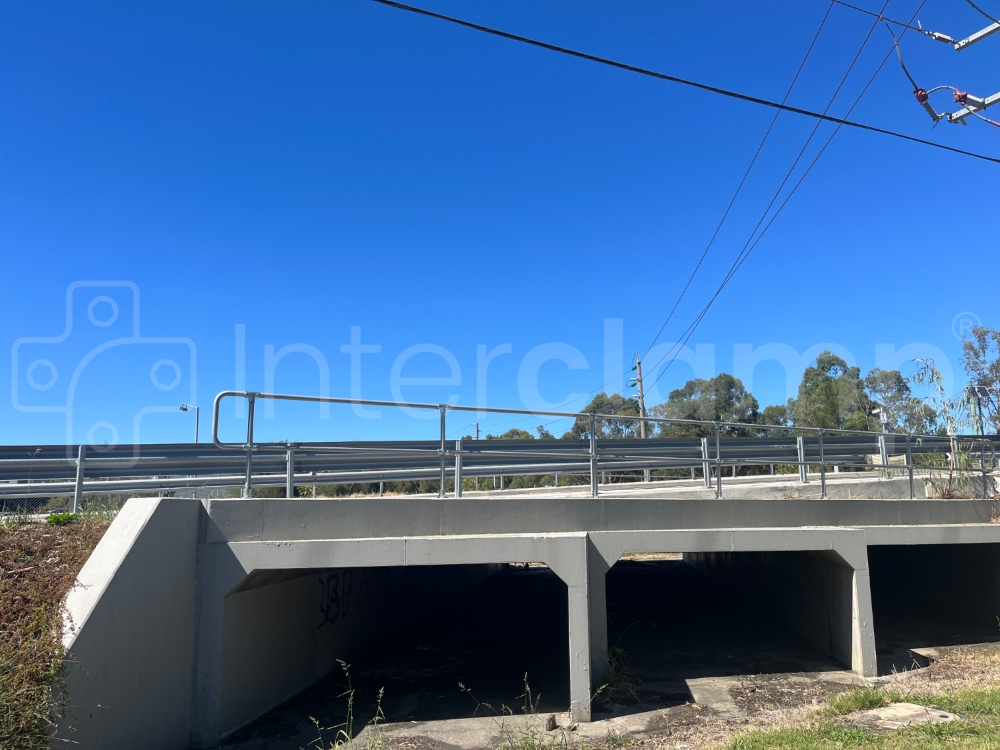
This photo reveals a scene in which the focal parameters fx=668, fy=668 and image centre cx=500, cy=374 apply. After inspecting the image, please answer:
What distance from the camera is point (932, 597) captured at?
42.8ft

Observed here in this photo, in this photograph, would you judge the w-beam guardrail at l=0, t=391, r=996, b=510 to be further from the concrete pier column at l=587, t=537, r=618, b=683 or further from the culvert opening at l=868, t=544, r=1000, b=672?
the culvert opening at l=868, t=544, r=1000, b=672

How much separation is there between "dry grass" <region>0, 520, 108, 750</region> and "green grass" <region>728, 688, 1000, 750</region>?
5681 millimetres

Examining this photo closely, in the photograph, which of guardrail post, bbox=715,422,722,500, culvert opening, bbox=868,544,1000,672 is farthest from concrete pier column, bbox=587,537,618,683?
culvert opening, bbox=868,544,1000,672

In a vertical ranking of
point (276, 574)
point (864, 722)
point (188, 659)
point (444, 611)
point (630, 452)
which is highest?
point (630, 452)

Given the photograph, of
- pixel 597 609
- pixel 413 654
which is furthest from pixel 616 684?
pixel 413 654

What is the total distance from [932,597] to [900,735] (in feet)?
27.2

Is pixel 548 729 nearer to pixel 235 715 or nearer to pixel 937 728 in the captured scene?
pixel 235 715

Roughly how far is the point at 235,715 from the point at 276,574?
1.46m

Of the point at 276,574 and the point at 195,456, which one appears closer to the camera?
the point at 276,574

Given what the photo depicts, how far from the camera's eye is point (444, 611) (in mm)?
14680

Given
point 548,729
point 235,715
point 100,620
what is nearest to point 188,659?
point 235,715

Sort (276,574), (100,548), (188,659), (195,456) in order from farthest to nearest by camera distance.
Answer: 1. (195,456)
2. (276,574)
3. (188,659)
4. (100,548)

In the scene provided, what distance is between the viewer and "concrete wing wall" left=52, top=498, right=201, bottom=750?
534cm

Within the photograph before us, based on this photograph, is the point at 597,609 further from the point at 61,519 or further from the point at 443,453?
the point at 61,519
